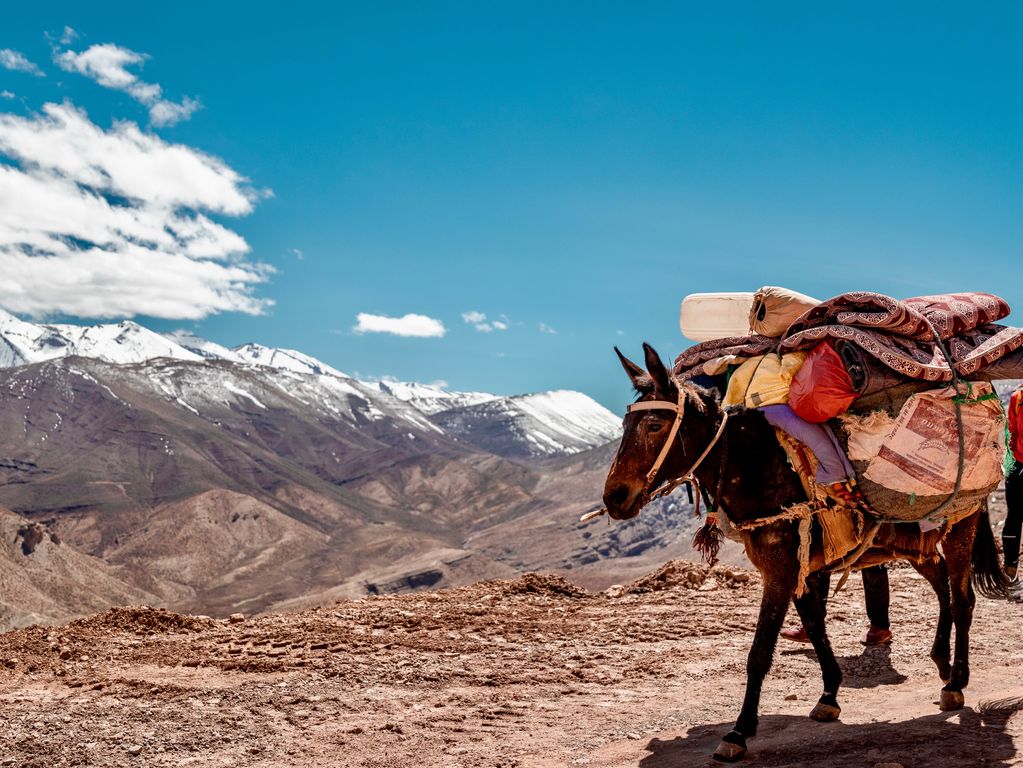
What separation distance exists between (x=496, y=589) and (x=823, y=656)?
18.5 ft

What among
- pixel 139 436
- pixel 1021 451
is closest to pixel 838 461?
pixel 1021 451

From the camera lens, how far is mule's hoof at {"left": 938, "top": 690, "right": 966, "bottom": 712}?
6.16 meters

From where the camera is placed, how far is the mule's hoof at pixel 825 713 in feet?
19.9

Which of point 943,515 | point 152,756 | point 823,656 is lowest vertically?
point 152,756

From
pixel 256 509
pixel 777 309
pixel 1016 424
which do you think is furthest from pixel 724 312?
pixel 256 509

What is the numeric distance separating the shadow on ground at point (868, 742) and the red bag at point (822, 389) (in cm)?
199

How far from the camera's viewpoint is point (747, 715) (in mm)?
5402

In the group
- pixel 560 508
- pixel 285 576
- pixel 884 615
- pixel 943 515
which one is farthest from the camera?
pixel 560 508

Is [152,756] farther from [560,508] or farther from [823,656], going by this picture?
[560,508]

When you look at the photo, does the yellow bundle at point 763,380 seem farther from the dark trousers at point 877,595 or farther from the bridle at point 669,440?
the dark trousers at point 877,595

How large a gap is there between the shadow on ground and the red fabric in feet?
12.0

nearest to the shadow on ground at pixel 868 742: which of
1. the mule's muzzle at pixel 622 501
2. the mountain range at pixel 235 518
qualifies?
the mule's muzzle at pixel 622 501

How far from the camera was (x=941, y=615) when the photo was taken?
264 inches

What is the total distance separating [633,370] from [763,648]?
75.9 inches
